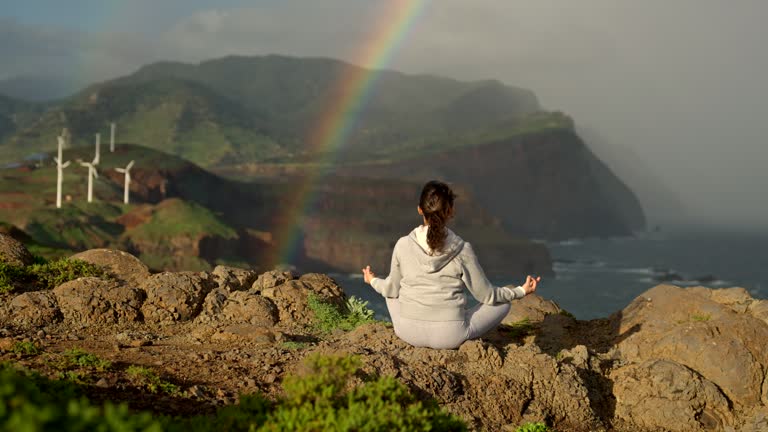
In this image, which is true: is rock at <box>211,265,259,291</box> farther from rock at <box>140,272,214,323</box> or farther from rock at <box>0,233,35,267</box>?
rock at <box>0,233,35,267</box>

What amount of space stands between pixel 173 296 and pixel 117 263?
3746 millimetres

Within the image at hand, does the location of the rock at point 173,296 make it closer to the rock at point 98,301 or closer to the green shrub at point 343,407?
the rock at point 98,301

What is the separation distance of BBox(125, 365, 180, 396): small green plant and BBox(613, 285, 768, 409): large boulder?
903 centimetres

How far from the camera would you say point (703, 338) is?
560 inches

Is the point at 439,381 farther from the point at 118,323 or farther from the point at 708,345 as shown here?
the point at 118,323

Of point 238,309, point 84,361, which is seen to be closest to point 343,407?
point 84,361

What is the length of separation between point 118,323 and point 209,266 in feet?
437

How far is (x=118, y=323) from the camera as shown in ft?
50.9

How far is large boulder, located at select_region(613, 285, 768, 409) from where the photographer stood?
13727mm

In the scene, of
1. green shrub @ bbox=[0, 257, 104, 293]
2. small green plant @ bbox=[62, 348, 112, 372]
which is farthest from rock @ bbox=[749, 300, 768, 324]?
green shrub @ bbox=[0, 257, 104, 293]

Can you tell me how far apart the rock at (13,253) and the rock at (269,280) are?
19.4 ft

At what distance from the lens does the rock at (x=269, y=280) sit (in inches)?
686

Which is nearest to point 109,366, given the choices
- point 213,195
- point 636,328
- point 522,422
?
point 522,422

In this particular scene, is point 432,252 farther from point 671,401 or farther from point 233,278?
point 233,278
